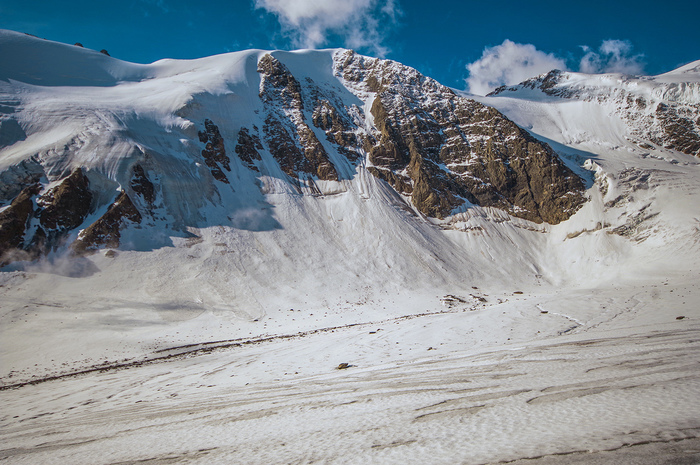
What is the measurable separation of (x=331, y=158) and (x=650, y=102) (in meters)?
59.7

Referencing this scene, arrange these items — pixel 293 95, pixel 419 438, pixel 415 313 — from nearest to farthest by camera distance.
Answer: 1. pixel 419 438
2. pixel 415 313
3. pixel 293 95

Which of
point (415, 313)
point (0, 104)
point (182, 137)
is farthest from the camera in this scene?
point (182, 137)

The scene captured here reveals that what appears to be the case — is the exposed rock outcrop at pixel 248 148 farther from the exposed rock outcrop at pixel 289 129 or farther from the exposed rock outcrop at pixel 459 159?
the exposed rock outcrop at pixel 459 159

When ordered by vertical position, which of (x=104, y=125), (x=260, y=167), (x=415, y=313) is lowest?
(x=415, y=313)

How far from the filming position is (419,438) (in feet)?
10.4

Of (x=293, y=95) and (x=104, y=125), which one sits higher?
(x=293, y=95)

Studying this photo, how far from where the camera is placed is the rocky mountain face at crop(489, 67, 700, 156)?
54.0 meters

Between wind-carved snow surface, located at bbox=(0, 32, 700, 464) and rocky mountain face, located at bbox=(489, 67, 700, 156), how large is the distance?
211 cm

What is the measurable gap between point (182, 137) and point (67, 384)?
1295 inches

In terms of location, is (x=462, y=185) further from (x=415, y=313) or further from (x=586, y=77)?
(x=586, y=77)

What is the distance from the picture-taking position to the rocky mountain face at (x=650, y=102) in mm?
54000

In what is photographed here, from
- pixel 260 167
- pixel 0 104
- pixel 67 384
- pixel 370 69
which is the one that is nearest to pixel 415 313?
pixel 67 384

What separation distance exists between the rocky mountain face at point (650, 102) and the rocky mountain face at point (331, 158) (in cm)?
278

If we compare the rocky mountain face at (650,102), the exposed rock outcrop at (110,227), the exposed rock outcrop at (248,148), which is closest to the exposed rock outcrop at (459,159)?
the exposed rock outcrop at (248,148)
